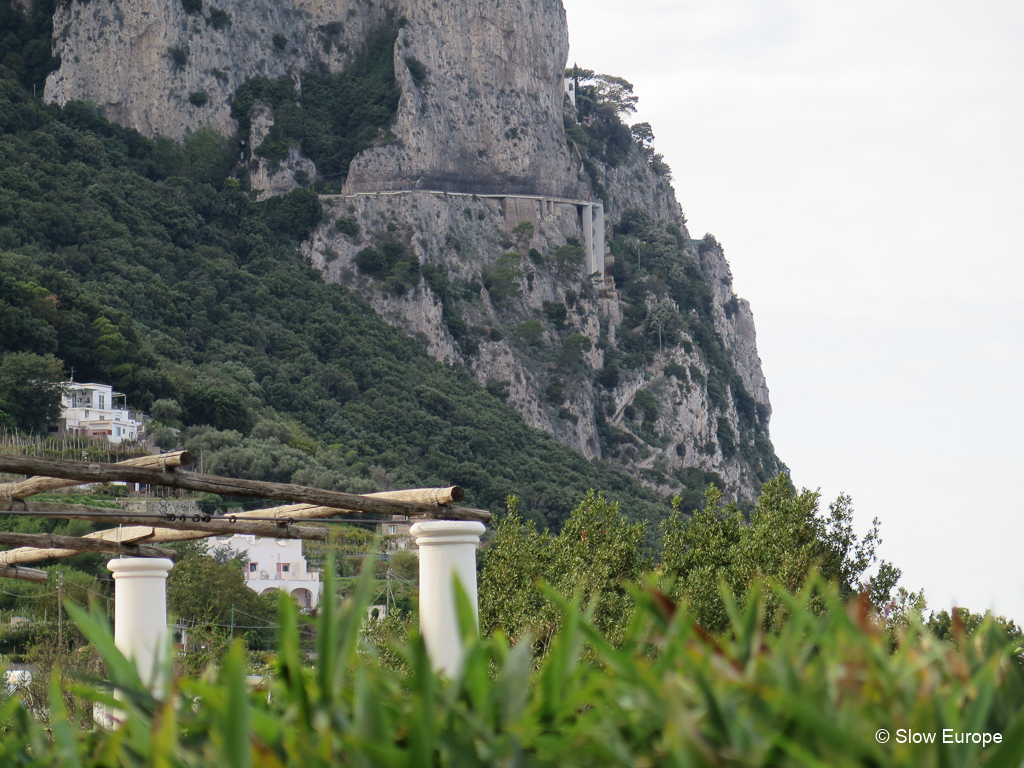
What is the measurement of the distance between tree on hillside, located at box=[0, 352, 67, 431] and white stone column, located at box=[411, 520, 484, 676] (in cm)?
3006

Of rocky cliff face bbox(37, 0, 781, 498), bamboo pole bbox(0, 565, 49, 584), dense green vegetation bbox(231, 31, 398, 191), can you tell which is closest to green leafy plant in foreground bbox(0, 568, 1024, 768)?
bamboo pole bbox(0, 565, 49, 584)

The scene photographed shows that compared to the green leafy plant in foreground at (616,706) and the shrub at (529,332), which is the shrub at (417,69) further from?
the green leafy plant in foreground at (616,706)

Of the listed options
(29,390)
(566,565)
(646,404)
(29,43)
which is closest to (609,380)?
(646,404)

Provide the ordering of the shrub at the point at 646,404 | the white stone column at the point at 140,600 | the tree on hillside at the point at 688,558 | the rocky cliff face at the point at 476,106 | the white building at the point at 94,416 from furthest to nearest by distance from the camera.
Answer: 1. the shrub at the point at 646,404
2. the rocky cliff face at the point at 476,106
3. the white building at the point at 94,416
4. the tree on hillside at the point at 688,558
5. the white stone column at the point at 140,600

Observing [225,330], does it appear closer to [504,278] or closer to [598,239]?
[504,278]

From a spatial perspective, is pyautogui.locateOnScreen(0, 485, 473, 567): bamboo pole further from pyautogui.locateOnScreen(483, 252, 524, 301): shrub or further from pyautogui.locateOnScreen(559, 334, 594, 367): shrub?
pyautogui.locateOnScreen(483, 252, 524, 301): shrub

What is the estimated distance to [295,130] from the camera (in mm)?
56125

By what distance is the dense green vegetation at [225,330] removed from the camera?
3778cm

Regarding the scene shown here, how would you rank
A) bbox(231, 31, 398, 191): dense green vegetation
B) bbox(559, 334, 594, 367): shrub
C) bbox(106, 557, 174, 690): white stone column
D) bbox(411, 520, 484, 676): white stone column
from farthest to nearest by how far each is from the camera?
1. bbox(559, 334, 594, 367): shrub
2. bbox(231, 31, 398, 191): dense green vegetation
3. bbox(106, 557, 174, 690): white stone column
4. bbox(411, 520, 484, 676): white stone column

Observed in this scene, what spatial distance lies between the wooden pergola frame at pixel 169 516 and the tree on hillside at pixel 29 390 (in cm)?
2661

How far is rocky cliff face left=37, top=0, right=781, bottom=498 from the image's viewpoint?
54.0 m

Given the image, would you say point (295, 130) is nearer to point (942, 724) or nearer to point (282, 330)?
point (282, 330)

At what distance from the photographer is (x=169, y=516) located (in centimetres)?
Result: 680

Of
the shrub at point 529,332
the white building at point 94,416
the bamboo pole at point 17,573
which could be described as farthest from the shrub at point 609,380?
the bamboo pole at point 17,573
